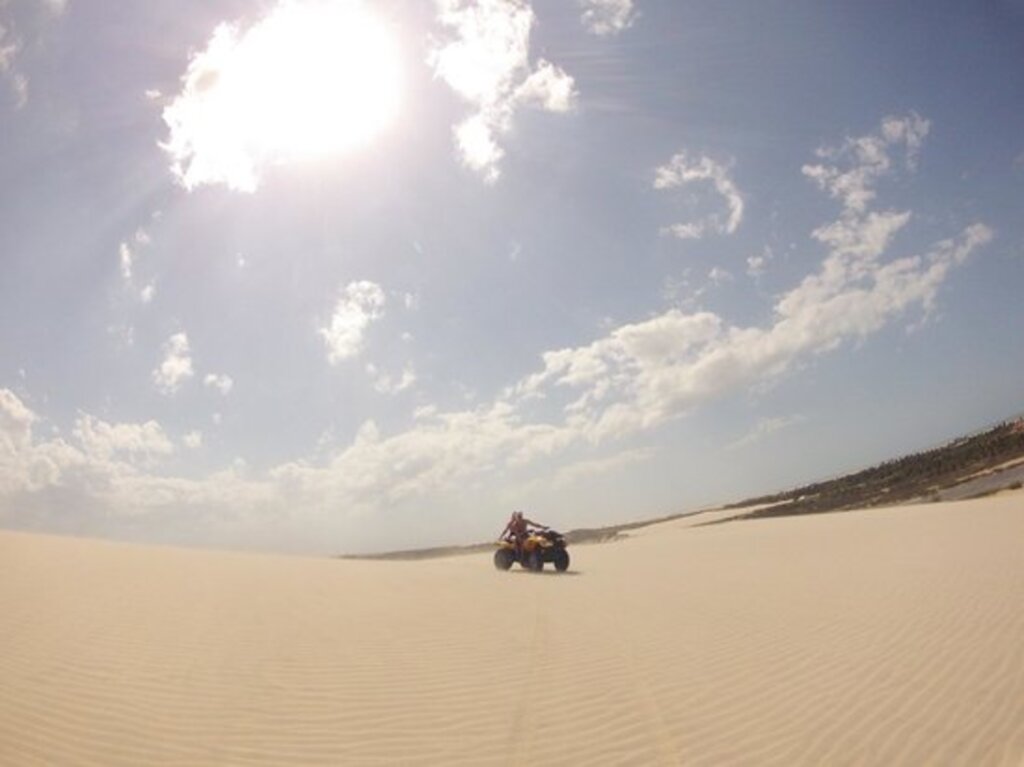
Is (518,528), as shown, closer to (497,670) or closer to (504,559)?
(504,559)

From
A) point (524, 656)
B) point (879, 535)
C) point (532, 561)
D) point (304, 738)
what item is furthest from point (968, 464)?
point (304, 738)

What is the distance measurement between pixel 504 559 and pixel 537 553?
106cm

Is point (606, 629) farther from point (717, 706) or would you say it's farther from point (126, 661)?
point (126, 661)

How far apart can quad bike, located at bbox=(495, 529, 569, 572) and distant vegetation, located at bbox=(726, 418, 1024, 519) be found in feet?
91.7

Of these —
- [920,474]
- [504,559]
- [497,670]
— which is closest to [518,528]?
[504,559]

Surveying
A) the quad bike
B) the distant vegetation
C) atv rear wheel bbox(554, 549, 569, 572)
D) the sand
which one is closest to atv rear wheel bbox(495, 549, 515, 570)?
the quad bike

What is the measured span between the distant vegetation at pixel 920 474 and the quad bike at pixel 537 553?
91.7 ft

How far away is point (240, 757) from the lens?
5.04 metres

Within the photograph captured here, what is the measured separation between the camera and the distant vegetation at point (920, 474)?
43625 mm

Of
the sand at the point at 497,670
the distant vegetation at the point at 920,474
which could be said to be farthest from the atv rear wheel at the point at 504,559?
the distant vegetation at the point at 920,474

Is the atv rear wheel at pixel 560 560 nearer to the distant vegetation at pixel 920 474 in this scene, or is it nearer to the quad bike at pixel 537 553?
the quad bike at pixel 537 553

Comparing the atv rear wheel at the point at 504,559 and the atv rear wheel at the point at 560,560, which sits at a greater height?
the atv rear wheel at the point at 504,559

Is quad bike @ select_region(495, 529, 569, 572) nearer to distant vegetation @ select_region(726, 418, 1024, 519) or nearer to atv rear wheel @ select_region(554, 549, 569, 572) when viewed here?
atv rear wheel @ select_region(554, 549, 569, 572)

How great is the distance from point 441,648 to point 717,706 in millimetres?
3409
